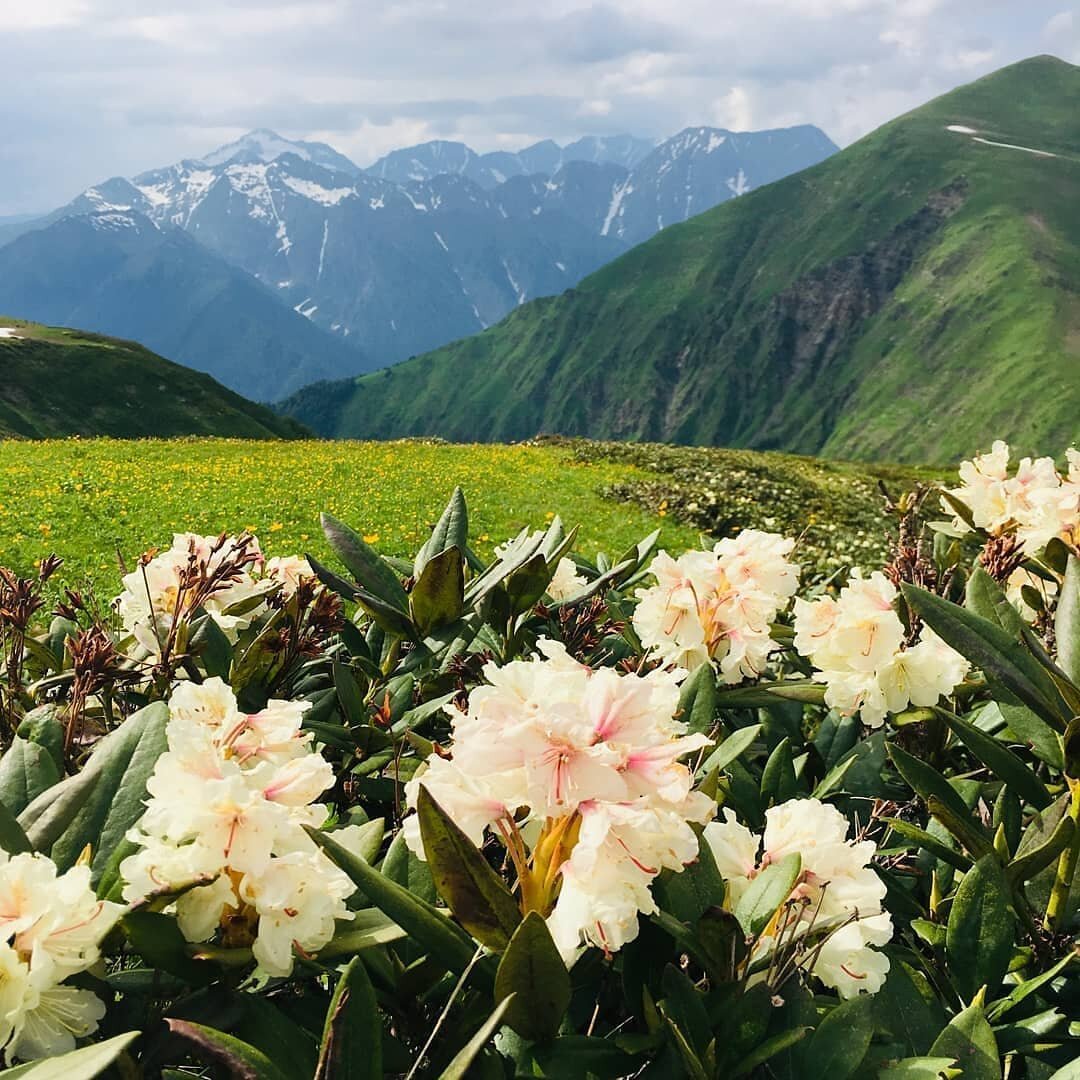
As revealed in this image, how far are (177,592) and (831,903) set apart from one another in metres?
1.92

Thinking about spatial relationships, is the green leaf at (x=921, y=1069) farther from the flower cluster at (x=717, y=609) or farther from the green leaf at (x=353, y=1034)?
the flower cluster at (x=717, y=609)

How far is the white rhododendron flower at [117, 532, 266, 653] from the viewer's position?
97.5 inches

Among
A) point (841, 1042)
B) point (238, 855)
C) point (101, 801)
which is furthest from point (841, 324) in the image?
point (238, 855)

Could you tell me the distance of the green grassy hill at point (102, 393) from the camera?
191ft

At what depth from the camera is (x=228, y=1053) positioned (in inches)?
41.3

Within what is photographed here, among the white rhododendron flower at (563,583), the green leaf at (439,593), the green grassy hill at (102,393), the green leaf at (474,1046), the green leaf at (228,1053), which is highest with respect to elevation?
the green leaf at (439,593)

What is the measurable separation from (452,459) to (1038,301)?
120 metres

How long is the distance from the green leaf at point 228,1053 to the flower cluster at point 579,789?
14.5 inches

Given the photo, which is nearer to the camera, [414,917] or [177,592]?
[414,917]

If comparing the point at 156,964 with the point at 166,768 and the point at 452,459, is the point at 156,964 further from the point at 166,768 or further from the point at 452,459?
the point at 452,459

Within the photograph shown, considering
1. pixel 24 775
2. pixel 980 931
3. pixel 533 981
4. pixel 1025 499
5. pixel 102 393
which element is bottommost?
pixel 102 393

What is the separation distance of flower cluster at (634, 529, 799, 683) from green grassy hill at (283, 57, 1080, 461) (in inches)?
4262

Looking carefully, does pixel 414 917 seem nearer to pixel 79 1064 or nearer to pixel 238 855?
pixel 238 855

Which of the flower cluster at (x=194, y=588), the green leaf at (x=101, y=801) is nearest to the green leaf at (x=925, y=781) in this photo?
the green leaf at (x=101, y=801)
